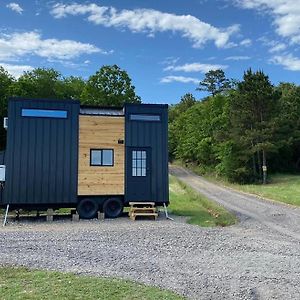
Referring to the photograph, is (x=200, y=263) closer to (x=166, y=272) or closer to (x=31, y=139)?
(x=166, y=272)

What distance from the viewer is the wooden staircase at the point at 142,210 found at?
13.7 m

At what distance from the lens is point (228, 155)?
37.7m

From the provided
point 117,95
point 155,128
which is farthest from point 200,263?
point 117,95

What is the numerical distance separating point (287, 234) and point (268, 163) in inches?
1240

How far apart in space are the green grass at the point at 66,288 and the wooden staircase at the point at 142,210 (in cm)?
761

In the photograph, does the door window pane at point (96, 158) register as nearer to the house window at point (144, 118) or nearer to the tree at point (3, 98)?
the house window at point (144, 118)

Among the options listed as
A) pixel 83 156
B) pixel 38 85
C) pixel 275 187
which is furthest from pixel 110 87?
pixel 83 156

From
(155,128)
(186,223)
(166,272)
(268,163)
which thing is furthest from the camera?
(268,163)

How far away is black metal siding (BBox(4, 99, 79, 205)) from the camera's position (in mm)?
13094

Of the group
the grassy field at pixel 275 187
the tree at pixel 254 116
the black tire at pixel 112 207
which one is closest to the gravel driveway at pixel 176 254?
the black tire at pixel 112 207

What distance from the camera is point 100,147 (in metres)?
14.0

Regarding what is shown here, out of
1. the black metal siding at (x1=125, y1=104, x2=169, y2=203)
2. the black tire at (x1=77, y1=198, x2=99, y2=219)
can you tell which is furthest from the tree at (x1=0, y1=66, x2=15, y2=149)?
the black metal siding at (x1=125, y1=104, x2=169, y2=203)

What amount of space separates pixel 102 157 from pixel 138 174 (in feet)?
4.51

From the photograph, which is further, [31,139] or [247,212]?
[247,212]
